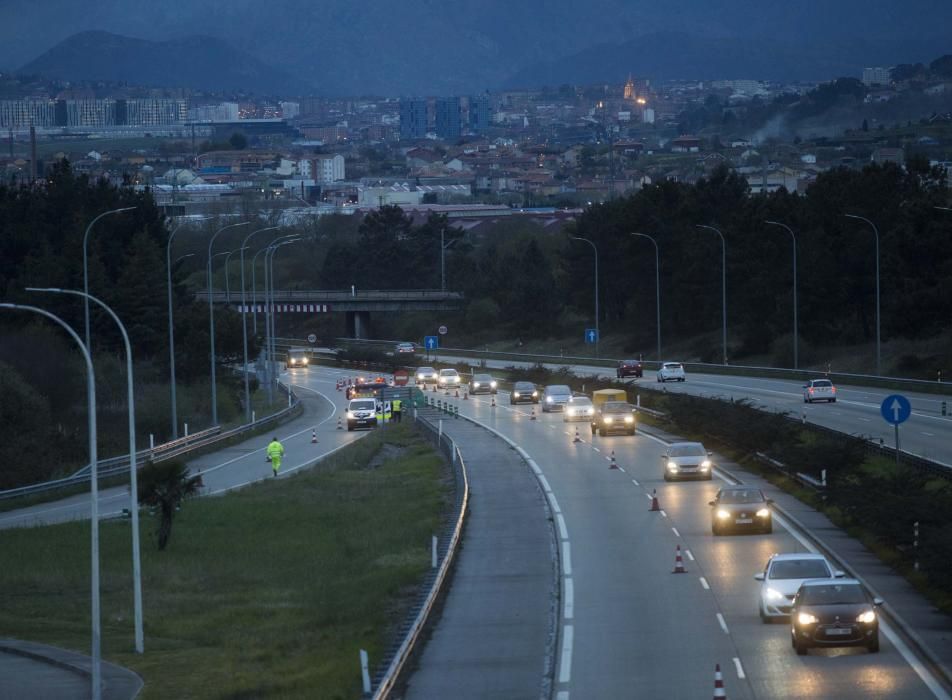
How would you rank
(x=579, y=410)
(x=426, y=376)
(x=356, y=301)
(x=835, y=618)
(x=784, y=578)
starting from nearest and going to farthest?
(x=835, y=618) → (x=784, y=578) → (x=579, y=410) → (x=426, y=376) → (x=356, y=301)

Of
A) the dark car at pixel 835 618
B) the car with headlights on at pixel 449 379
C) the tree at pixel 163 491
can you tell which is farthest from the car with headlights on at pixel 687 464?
the car with headlights on at pixel 449 379

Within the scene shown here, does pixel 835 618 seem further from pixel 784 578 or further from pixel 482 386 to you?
pixel 482 386

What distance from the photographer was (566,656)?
22.5 meters

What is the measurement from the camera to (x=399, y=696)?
67.2ft

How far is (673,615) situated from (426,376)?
72318 mm

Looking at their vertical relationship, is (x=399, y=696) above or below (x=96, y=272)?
below

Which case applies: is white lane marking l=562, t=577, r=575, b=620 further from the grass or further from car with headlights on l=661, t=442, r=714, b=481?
car with headlights on l=661, t=442, r=714, b=481

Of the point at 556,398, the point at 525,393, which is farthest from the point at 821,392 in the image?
the point at 525,393

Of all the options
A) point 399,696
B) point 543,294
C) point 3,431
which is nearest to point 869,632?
point 399,696

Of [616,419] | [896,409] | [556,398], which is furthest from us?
[556,398]

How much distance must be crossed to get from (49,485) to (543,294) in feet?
257

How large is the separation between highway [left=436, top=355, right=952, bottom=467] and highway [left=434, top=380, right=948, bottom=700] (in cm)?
716

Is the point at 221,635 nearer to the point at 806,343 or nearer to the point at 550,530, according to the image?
the point at 550,530

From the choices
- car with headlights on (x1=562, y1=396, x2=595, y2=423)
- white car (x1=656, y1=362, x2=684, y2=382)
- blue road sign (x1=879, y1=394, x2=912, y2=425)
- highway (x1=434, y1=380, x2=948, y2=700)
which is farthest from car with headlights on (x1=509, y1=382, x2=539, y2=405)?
blue road sign (x1=879, y1=394, x2=912, y2=425)
